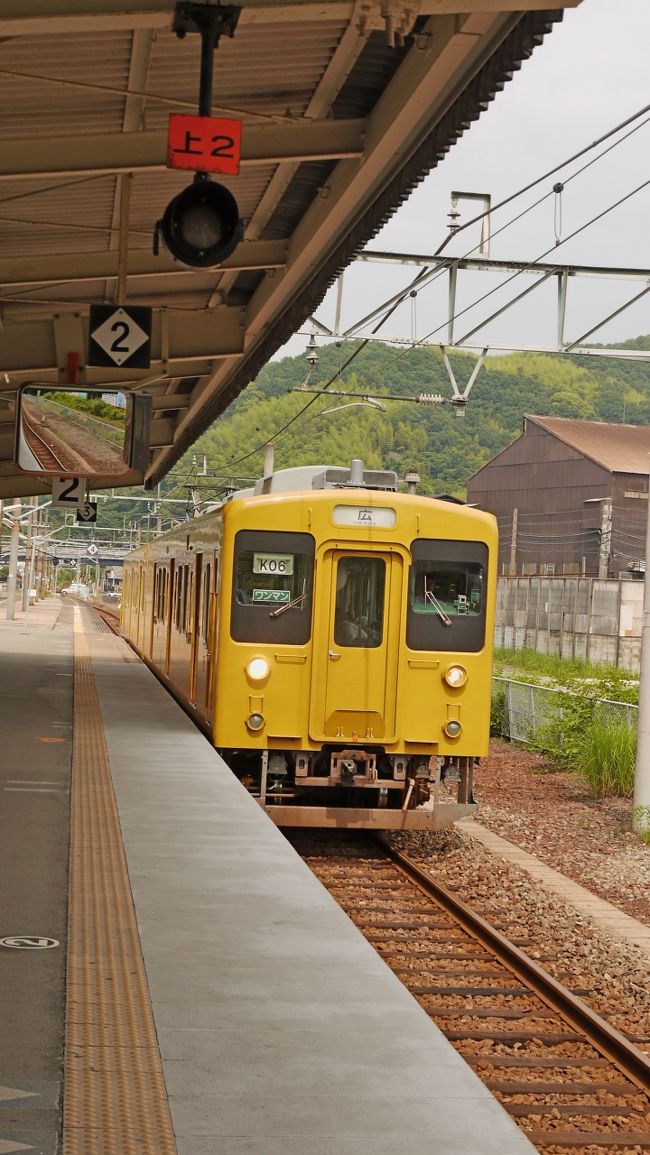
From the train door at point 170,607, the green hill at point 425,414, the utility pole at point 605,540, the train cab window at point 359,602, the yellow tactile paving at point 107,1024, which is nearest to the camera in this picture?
the yellow tactile paving at point 107,1024

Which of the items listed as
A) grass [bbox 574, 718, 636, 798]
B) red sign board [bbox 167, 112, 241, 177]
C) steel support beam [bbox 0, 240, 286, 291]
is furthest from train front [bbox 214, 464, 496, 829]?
red sign board [bbox 167, 112, 241, 177]

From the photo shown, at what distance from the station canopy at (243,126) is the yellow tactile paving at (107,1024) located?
2868mm

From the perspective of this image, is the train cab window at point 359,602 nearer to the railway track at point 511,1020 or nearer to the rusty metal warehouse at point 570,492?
the railway track at point 511,1020

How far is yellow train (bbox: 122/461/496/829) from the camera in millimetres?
10445

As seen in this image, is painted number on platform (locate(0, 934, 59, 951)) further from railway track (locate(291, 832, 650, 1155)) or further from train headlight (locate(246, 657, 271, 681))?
train headlight (locate(246, 657, 271, 681))

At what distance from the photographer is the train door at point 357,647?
1046 cm

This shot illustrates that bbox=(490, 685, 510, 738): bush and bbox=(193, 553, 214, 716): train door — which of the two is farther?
bbox=(490, 685, 510, 738): bush

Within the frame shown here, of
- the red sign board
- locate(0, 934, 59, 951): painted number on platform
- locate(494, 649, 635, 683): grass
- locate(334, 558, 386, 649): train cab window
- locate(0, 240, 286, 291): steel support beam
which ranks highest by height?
locate(0, 240, 286, 291): steel support beam

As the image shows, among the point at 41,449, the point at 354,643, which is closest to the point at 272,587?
the point at 354,643

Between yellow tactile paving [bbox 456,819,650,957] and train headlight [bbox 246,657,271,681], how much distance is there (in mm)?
2628

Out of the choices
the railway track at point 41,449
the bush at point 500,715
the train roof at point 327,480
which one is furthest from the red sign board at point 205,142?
the bush at point 500,715

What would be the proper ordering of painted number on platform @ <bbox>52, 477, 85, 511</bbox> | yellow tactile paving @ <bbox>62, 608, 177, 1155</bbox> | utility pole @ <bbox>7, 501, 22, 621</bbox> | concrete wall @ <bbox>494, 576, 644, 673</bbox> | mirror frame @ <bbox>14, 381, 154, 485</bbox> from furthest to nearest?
utility pole @ <bbox>7, 501, 22, 621</bbox> → concrete wall @ <bbox>494, 576, 644, 673</bbox> → painted number on platform @ <bbox>52, 477, 85, 511</bbox> → mirror frame @ <bbox>14, 381, 154, 485</bbox> → yellow tactile paving @ <bbox>62, 608, 177, 1155</bbox>

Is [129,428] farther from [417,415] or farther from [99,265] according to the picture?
[417,415]

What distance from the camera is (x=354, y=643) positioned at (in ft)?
34.6
